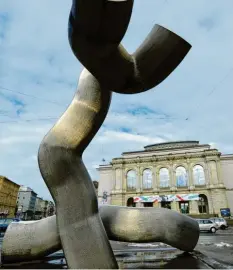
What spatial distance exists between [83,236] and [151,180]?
44.0 m

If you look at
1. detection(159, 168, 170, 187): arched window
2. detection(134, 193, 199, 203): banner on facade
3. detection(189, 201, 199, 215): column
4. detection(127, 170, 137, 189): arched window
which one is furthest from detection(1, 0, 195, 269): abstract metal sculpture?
detection(127, 170, 137, 189): arched window

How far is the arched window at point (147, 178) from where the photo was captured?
46394 millimetres

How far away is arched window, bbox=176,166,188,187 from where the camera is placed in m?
44.2

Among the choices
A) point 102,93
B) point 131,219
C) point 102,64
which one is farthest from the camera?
point 131,219

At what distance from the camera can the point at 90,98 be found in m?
3.96

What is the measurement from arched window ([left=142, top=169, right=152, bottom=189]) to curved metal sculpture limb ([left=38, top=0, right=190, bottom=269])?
43.6 m

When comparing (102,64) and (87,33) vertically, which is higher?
(87,33)

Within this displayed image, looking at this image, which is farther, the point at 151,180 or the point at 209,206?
the point at 151,180

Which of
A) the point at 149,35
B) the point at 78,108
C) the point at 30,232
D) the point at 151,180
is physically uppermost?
the point at 151,180

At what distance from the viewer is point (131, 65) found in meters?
3.25

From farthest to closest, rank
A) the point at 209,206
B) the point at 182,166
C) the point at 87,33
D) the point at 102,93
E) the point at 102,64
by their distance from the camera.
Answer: the point at 182,166 → the point at 209,206 → the point at 102,93 → the point at 102,64 → the point at 87,33

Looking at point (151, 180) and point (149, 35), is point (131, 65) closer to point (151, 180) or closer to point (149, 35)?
point (149, 35)

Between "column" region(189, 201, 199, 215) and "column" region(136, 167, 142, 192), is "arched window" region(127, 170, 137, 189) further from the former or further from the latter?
"column" region(189, 201, 199, 215)

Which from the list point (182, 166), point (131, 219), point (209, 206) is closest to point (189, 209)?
point (209, 206)
